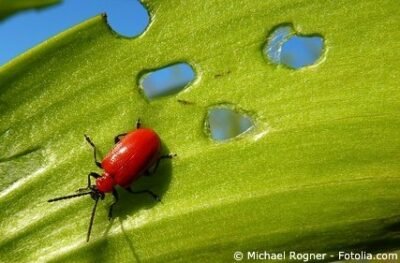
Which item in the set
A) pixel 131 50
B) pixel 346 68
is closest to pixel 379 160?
pixel 346 68

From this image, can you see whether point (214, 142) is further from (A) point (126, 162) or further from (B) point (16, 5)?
(B) point (16, 5)

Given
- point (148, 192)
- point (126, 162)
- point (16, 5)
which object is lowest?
point (148, 192)

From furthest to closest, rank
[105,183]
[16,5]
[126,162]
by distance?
[126,162], [105,183], [16,5]

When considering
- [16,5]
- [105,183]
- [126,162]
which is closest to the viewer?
[16,5]

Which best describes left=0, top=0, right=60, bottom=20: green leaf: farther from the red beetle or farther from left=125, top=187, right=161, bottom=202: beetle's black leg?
left=125, top=187, right=161, bottom=202: beetle's black leg

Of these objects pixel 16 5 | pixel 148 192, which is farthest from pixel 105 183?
pixel 16 5

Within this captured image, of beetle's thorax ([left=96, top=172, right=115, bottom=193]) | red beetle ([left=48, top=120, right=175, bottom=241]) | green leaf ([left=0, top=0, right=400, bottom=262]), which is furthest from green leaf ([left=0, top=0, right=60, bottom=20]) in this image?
beetle's thorax ([left=96, top=172, right=115, bottom=193])

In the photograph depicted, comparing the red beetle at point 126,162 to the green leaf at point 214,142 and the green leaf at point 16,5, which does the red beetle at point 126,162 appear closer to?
the green leaf at point 214,142
